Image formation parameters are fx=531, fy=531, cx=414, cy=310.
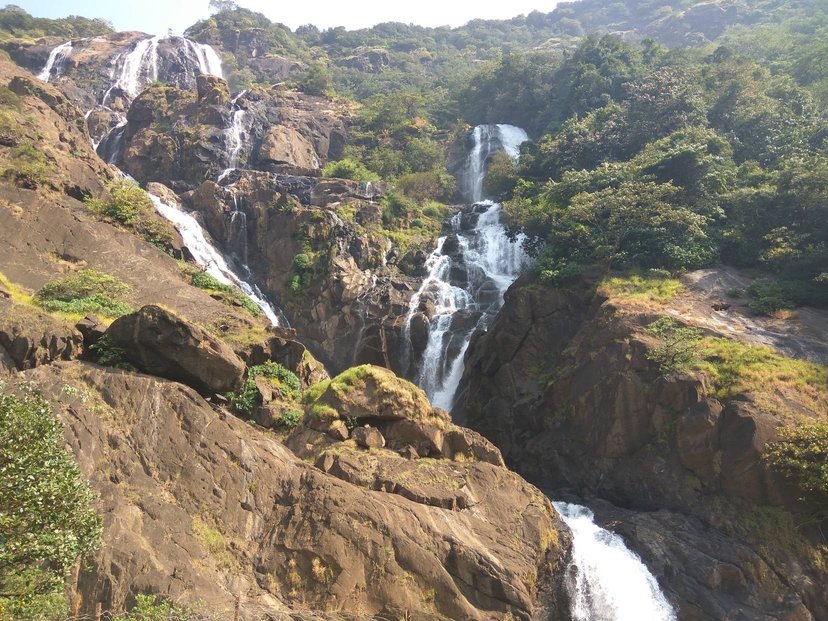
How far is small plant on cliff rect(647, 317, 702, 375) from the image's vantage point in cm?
2072

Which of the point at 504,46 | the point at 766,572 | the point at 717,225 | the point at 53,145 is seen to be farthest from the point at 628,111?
the point at 504,46

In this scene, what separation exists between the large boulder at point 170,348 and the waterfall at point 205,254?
1841 cm

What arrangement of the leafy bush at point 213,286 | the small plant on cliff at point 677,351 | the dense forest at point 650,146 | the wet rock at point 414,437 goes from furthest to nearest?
the dense forest at point 650,146 → the leafy bush at point 213,286 → the small plant on cliff at point 677,351 → the wet rock at point 414,437

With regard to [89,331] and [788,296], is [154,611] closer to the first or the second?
[89,331]

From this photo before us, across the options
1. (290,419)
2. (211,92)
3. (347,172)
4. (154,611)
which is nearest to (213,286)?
(290,419)

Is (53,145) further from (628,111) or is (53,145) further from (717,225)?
(628,111)

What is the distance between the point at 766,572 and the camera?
51.9ft

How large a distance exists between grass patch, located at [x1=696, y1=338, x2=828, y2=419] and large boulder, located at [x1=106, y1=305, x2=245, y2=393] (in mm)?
17392

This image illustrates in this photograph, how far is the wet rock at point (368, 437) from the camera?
53.9 ft

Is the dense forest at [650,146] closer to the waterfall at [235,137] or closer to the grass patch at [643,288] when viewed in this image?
the grass patch at [643,288]

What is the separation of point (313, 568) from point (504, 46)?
4992 inches

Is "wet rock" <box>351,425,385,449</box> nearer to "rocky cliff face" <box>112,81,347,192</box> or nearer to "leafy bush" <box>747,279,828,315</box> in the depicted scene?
"leafy bush" <box>747,279,828,315</box>

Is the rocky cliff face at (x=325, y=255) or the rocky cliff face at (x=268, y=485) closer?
the rocky cliff face at (x=268, y=485)

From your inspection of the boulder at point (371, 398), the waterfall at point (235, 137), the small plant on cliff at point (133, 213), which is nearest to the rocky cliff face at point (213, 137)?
the waterfall at point (235, 137)
